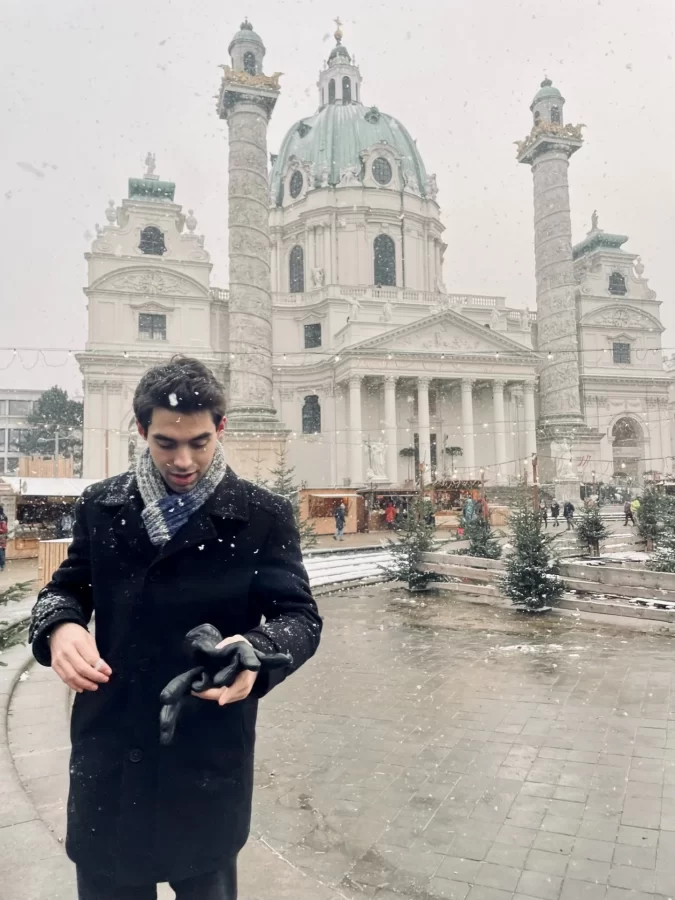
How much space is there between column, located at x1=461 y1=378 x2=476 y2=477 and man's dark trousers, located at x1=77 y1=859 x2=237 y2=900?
4173 cm

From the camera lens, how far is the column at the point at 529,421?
1737 inches

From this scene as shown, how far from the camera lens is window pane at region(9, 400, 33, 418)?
80.1 m

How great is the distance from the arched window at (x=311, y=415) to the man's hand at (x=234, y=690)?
44419mm

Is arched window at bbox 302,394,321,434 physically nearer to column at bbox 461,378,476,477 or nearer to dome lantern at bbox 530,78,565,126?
column at bbox 461,378,476,477

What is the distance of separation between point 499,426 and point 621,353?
16.3 m

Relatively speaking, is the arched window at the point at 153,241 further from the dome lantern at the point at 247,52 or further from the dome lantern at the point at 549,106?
the dome lantern at the point at 549,106

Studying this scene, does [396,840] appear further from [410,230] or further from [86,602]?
[410,230]

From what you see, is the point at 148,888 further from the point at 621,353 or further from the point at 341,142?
the point at 341,142

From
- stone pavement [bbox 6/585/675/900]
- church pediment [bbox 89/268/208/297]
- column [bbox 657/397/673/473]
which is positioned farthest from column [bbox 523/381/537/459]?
stone pavement [bbox 6/585/675/900]

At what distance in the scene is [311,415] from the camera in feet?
152

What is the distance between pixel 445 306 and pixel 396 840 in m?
42.2

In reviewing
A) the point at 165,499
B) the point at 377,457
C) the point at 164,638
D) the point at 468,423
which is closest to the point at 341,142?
the point at 468,423

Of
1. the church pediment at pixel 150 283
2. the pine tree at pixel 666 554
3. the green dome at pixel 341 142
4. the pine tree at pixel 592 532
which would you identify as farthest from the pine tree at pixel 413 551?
the green dome at pixel 341 142

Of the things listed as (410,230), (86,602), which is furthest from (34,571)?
(410,230)
